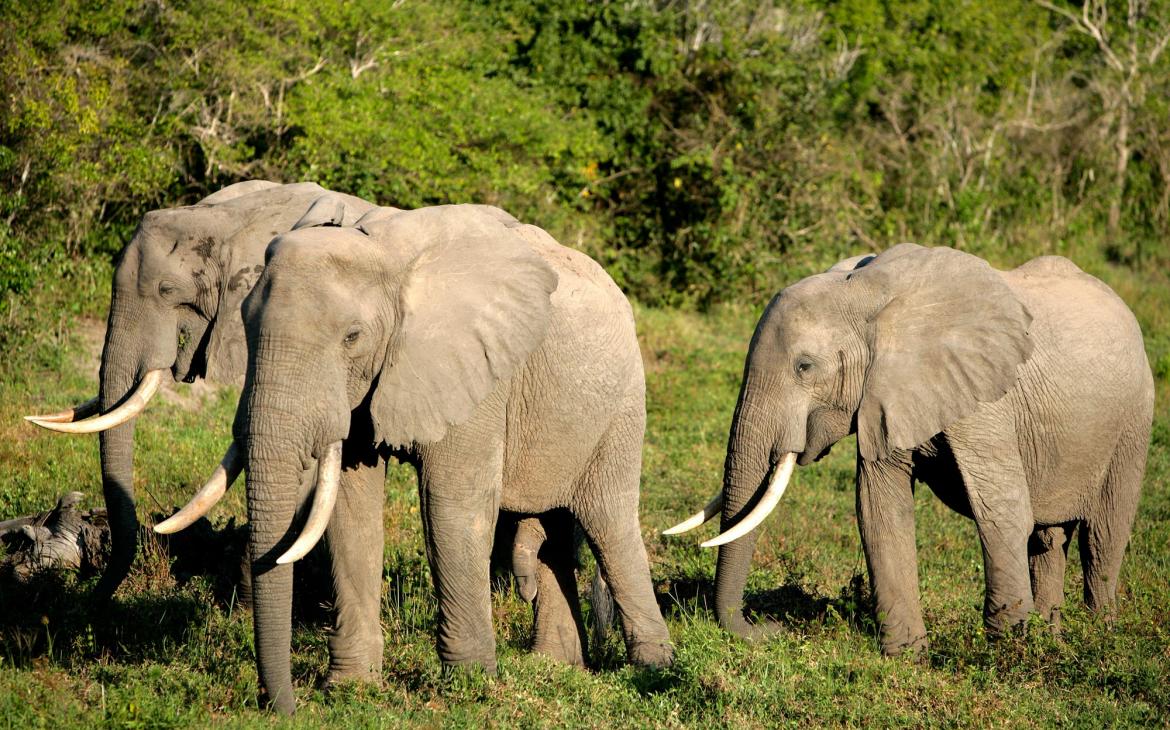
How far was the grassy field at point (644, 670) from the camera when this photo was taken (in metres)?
5.54

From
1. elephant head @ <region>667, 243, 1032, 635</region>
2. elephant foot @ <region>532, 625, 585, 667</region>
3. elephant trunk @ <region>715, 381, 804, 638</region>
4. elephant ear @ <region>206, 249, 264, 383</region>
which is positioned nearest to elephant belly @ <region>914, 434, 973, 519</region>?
elephant head @ <region>667, 243, 1032, 635</region>

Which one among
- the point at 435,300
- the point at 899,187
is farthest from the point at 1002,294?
the point at 899,187

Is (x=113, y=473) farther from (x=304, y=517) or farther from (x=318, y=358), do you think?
(x=318, y=358)

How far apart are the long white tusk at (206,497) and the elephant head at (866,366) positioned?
2.01 m

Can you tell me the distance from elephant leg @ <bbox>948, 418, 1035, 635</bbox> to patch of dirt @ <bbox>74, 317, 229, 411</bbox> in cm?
675

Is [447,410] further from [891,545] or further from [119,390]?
[891,545]

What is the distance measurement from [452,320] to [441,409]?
1.17 ft

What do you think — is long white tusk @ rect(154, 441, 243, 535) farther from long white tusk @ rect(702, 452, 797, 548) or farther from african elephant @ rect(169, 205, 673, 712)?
long white tusk @ rect(702, 452, 797, 548)

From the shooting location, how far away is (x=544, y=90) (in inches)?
623

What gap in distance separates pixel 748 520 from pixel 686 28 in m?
11.3

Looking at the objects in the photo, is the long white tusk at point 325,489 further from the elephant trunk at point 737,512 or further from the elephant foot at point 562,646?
the elephant trunk at point 737,512

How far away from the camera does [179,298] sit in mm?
6875

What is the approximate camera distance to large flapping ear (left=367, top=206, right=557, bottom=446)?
17.5 ft

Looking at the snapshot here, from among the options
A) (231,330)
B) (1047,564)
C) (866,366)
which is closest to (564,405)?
(866,366)
